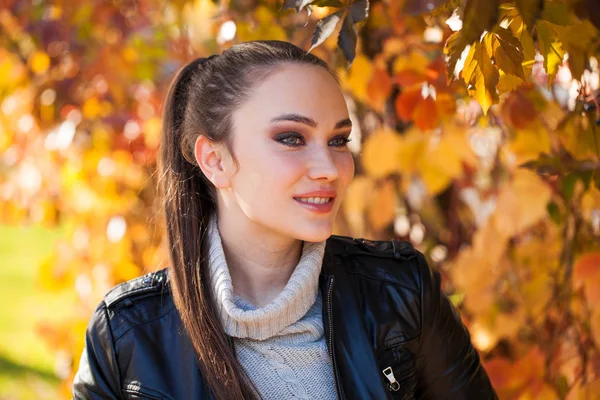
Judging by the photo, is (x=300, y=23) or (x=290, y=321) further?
(x=300, y=23)

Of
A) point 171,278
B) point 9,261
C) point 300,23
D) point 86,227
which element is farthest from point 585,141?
point 9,261

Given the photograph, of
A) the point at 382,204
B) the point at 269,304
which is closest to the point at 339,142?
the point at 269,304

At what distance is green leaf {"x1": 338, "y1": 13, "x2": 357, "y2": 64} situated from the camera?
129 cm

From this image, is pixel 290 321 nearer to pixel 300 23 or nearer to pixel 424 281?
pixel 424 281

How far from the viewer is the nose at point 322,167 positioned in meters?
1.63

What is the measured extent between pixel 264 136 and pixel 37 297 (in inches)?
216

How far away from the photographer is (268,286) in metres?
1.81

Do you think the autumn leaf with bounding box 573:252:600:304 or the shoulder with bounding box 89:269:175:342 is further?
the autumn leaf with bounding box 573:252:600:304

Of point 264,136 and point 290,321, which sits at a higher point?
point 264,136

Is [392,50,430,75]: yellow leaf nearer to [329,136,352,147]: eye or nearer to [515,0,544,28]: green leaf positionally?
[329,136,352,147]: eye

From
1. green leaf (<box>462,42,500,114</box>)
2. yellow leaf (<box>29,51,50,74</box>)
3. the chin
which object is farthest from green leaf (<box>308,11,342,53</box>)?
yellow leaf (<box>29,51,50,74</box>)

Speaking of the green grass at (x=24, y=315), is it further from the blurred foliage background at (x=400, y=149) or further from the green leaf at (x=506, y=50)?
the green leaf at (x=506, y=50)

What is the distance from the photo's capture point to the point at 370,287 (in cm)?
183

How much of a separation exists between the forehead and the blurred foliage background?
5.7 inches
